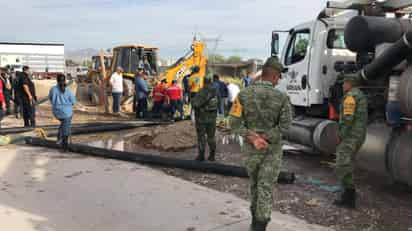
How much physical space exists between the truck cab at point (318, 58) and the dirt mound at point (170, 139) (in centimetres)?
250

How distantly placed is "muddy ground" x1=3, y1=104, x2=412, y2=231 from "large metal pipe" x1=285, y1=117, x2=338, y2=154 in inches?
15.0

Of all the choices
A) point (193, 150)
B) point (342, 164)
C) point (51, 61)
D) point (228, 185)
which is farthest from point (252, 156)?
point (51, 61)

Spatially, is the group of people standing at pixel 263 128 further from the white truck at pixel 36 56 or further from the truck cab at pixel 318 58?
the white truck at pixel 36 56

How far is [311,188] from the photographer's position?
19.5 feet

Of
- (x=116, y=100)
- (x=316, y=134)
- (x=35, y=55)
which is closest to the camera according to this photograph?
(x=316, y=134)

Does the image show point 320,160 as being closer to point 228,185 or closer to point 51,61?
point 228,185

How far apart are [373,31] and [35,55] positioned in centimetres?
4014

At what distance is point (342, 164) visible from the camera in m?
5.00

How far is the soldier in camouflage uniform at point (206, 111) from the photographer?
7121 millimetres

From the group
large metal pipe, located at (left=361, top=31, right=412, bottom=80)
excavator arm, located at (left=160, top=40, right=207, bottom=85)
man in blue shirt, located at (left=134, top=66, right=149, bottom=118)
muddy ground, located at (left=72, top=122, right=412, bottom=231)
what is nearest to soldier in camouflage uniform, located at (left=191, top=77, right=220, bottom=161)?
muddy ground, located at (left=72, top=122, right=412, bottom=231)

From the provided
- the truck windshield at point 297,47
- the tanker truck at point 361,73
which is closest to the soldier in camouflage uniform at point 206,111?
the tanker truck at point 361,73

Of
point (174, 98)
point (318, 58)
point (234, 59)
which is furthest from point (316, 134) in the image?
point (234, 59)

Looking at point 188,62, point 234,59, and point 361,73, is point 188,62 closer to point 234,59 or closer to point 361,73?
point 361,73

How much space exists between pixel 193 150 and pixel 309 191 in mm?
3466
